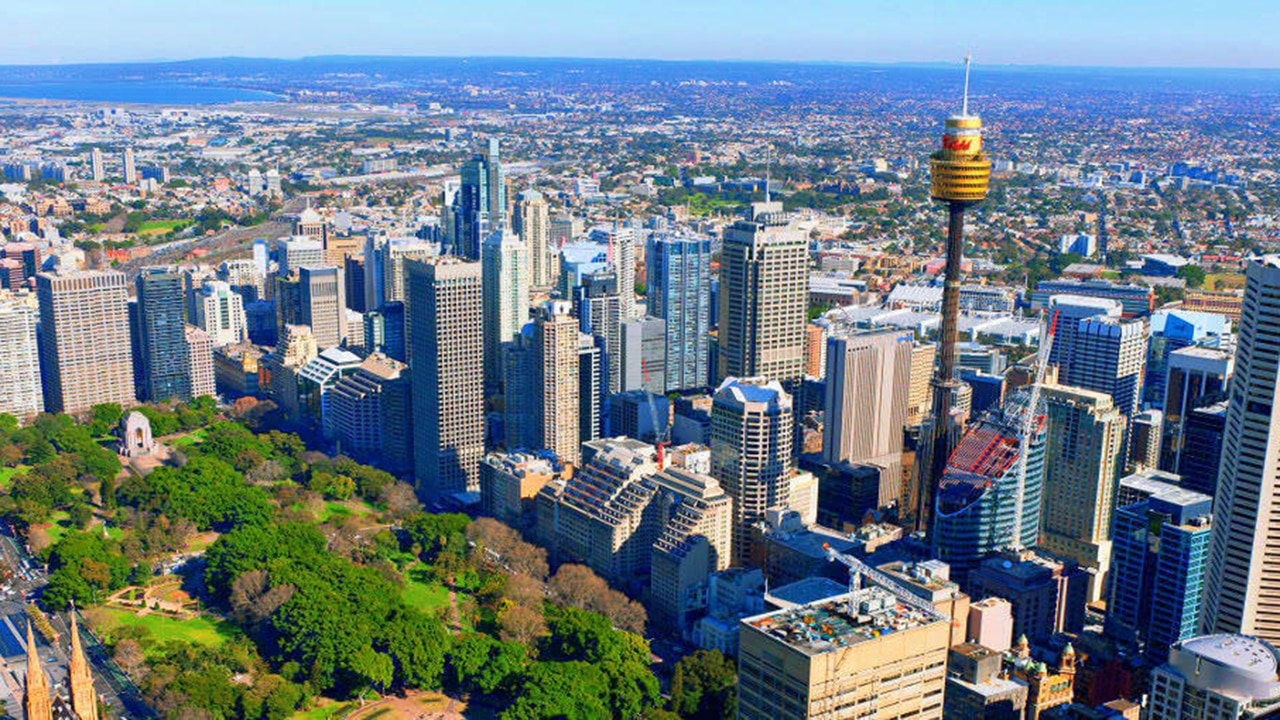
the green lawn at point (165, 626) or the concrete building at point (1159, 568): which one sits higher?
the concrete building at point (1159, 568)

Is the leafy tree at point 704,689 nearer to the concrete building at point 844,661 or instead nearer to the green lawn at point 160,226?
the concrete building at point 844,661

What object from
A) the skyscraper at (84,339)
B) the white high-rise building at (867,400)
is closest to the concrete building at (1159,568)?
the white high-rise building at (867,400)

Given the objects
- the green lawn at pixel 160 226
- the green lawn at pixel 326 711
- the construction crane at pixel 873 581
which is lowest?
the green lawn at pixel 326 711

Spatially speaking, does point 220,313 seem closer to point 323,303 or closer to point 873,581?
point 323,303

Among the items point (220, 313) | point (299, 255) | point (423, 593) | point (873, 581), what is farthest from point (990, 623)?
point (299, 255)

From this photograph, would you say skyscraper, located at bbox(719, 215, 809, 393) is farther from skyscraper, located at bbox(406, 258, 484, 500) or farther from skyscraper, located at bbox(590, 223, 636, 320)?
skyscraper, located at bbox(590, 223, 636, 320)

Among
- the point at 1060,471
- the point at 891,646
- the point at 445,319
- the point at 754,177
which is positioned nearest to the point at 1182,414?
the point at 1060,471

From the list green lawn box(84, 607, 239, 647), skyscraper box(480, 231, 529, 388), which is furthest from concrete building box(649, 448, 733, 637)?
skyscraper box(480, 231, 529, 388)
